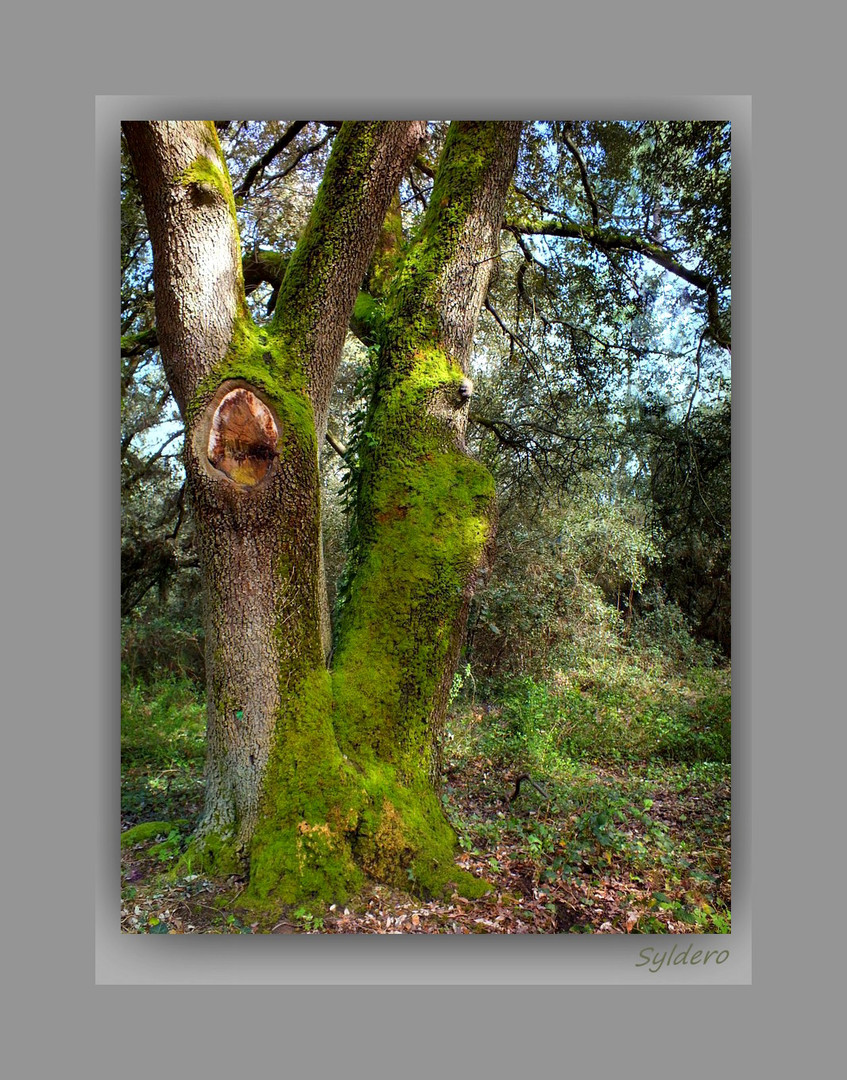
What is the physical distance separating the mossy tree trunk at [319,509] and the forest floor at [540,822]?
0.17 metres

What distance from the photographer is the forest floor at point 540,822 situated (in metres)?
2.57

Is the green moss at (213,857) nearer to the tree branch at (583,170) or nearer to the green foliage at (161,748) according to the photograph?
the green foliage at (161,748)

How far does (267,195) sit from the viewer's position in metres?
5.32

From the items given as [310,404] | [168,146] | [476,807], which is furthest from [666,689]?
[168,146]

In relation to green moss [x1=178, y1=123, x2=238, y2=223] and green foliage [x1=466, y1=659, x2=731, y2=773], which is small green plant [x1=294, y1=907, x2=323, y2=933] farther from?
green moss [x1=178, y1=123, x2=238, y2=223]

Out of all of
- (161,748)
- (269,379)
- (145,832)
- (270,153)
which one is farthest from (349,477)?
(270,153)

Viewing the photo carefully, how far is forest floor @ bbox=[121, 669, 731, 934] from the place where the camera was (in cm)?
257

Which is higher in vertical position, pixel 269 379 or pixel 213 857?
pixel 269 379

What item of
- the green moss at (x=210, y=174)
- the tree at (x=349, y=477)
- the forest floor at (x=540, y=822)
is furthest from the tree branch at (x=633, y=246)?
the green moss at (x=210, y=174)

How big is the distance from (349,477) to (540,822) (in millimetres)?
2092

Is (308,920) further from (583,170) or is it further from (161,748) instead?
(583,170)

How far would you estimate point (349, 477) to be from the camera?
3.29m

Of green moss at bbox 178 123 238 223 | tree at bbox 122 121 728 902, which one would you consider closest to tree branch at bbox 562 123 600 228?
tree at bbox 122 121 728 902

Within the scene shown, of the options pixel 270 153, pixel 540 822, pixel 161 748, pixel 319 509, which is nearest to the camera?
pixel 319 509
